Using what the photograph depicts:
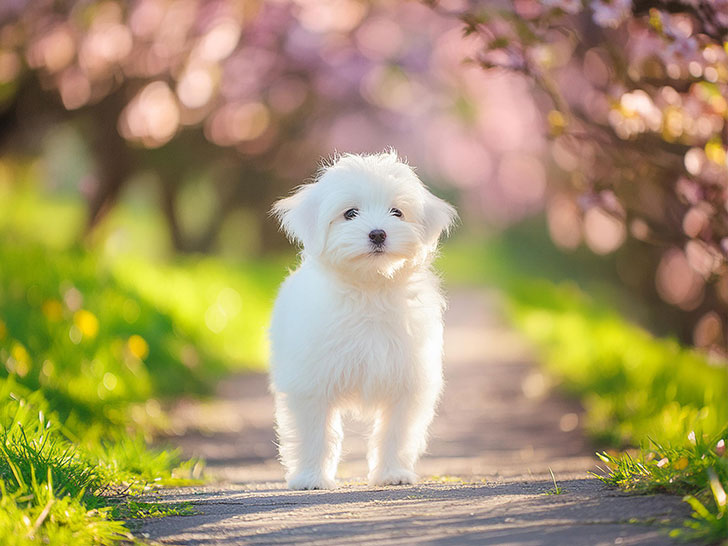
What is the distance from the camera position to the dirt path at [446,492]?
352 centimetres

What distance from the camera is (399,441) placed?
4754 mm

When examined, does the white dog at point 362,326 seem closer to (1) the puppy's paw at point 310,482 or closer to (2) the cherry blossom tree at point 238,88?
(1) the puppy's paw at point 310,482

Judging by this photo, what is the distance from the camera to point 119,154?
1352 centimetres

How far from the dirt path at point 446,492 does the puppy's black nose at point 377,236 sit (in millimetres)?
1042

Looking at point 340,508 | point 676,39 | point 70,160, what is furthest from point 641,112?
point 70,160

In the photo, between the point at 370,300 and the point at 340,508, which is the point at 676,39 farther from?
the point at 340,508

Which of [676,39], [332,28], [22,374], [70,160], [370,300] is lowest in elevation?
[370,300]

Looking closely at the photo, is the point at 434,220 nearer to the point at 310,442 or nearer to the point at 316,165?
the point at 310,442

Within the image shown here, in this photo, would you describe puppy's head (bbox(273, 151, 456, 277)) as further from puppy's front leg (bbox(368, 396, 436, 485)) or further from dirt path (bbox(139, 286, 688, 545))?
dirt path (bbox(139, 286, 688, 545))

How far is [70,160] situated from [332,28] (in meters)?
20.0

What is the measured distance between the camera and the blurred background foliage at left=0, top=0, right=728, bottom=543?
5.80 m

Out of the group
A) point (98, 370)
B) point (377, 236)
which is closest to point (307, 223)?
point (377, 236)

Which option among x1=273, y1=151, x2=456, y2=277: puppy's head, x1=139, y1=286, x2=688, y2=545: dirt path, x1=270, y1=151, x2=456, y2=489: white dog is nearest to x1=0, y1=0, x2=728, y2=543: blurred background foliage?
x1=139, y1=286, x2=688, y2=545: dirt path

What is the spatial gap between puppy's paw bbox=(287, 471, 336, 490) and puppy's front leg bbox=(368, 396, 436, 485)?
0.22 m
